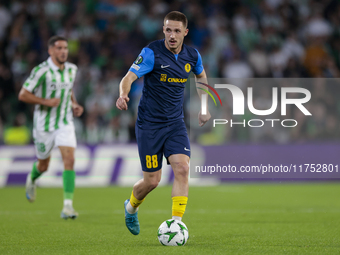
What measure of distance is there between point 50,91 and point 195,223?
2878 millimetres

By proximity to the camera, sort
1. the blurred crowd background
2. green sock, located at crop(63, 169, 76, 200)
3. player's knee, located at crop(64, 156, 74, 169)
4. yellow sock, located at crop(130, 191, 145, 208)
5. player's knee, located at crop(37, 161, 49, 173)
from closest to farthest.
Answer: yellow sock, located at crop(130, 191, 145, 208), green sock, located at crop(63, 169, 76, 200), player's knee, located at crop(64, 156, 74, 169), player's knee, located at crop(37, 161, 49, 173), the blurred crowd background

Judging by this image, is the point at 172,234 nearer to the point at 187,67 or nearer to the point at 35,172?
the point at 187,67

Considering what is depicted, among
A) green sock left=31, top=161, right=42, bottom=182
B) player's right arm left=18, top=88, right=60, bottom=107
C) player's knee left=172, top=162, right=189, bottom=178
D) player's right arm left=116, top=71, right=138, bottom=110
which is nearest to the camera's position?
player's right arm left=116, top=71, right=138, bottom=110

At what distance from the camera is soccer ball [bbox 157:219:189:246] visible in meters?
5.08

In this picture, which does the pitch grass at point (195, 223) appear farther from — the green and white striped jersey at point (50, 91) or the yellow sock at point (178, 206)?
the green and white striped jersey at point (50, 91)

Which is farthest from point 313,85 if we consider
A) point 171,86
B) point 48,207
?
point 171,86

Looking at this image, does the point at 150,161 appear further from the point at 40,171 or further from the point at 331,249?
the point at 40,171

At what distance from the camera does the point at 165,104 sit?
560 centimetres

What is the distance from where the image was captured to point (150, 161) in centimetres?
559

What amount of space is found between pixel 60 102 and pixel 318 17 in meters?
10.5

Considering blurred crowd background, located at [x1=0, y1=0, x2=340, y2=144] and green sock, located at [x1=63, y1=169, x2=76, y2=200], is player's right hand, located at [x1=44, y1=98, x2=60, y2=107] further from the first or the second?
blurred crowd background, located at [x1=0, y1=0, x2=340, y2=144]

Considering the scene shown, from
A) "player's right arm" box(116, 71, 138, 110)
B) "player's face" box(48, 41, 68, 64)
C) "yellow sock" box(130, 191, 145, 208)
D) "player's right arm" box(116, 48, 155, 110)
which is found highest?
"player's face" box(48, 41, 68, 64)

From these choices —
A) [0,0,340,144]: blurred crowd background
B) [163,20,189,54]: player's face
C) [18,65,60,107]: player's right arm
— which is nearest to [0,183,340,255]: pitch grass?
[18,65,60,107]: player's right arm

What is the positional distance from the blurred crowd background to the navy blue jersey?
7479 millimetres
